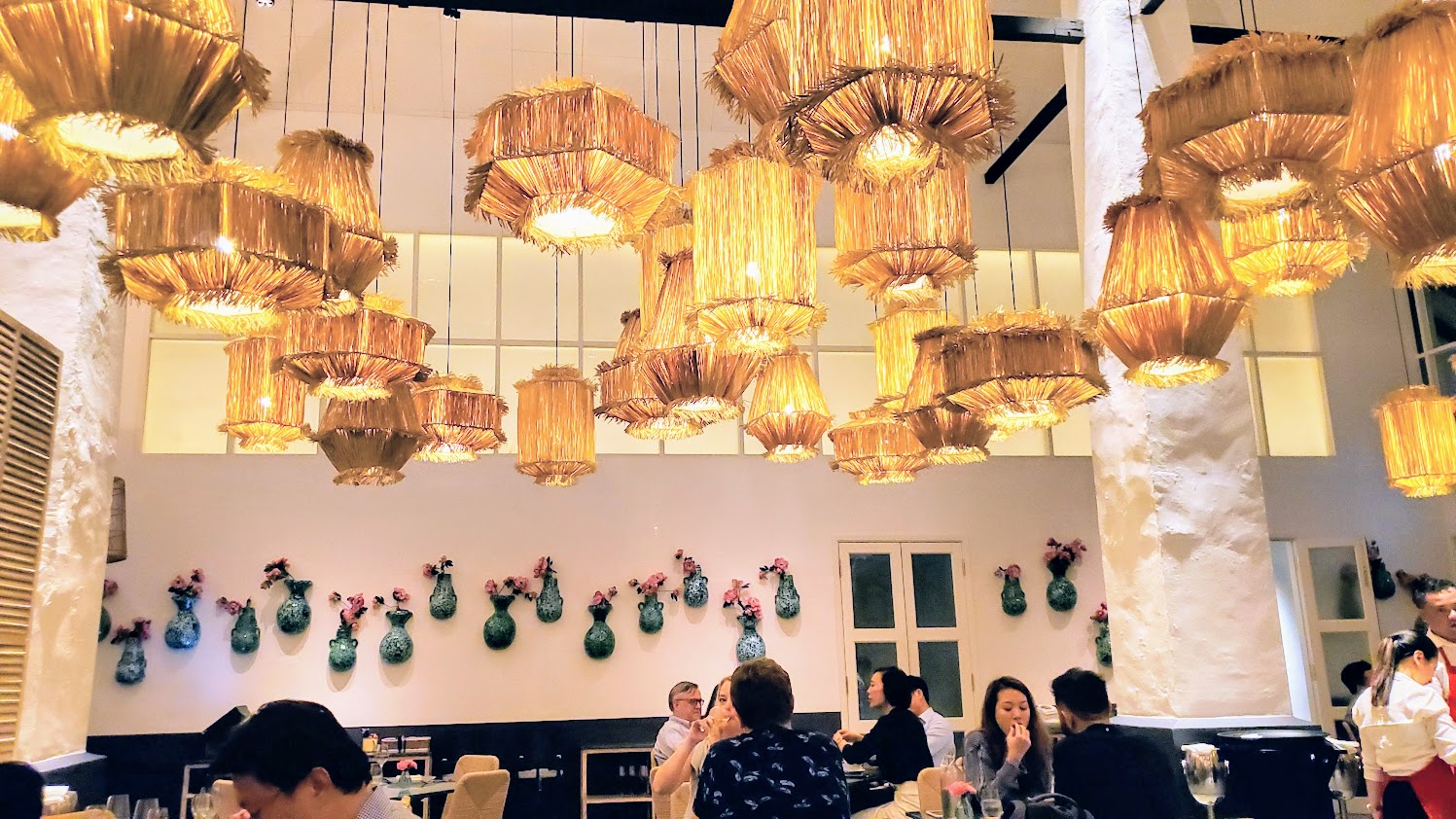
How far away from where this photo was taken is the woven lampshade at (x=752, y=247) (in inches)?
132

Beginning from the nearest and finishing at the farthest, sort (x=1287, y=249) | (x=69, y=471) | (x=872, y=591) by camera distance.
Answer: (x=1287, y=249), (x=69, y=471), (x=872, y=591)

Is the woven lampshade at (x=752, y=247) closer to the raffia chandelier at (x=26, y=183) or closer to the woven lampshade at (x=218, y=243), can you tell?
the woven lampshade at (x=218, y=243)

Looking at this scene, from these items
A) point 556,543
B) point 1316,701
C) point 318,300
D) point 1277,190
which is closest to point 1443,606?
point 1277,190

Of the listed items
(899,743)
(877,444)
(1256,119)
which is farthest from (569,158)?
(899,743)

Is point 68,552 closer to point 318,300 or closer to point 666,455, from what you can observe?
point 318,300

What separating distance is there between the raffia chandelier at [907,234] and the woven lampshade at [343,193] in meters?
1.58

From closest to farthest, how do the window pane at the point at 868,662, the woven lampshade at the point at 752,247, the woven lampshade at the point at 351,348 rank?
the woven lampshade at the point at 752,247, the woven lampshade at the point at 351,348, the window pane at the point at 868,662

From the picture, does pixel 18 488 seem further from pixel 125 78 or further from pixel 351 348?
pixel 125 78

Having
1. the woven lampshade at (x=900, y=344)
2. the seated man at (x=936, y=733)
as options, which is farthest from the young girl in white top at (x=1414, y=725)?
the woven lampshade at (x=900, y=344)

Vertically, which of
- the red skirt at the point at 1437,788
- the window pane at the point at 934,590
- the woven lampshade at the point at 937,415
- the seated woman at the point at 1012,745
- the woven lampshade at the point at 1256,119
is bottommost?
the red skirt at the point at 1437,788

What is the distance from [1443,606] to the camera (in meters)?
4.70

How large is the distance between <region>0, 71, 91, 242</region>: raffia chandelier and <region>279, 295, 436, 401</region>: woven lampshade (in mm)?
1396

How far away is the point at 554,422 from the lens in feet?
18.9

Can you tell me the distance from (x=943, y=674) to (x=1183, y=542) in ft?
14.8
